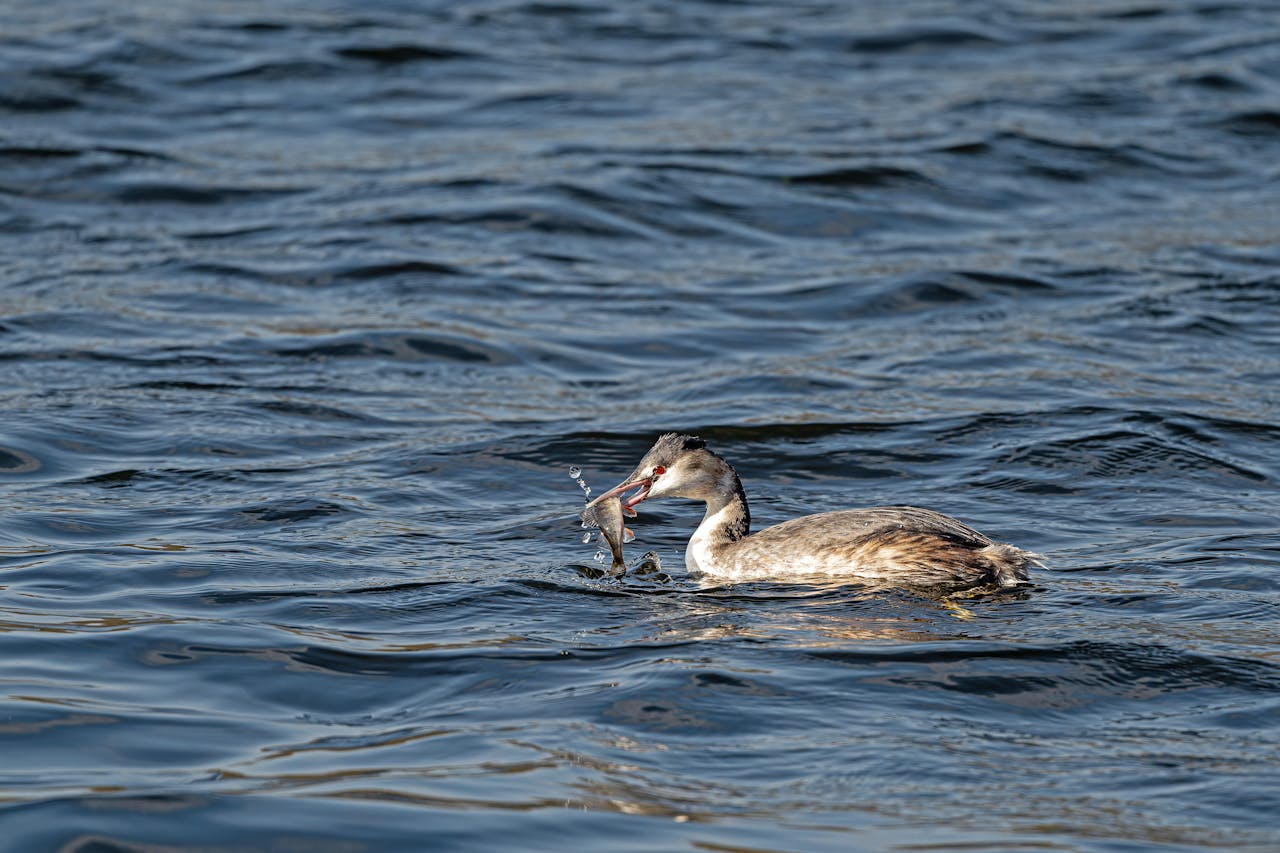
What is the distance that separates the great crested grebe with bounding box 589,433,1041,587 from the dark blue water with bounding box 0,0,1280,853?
16 cm

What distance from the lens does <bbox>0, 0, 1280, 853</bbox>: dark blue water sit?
23.6ft

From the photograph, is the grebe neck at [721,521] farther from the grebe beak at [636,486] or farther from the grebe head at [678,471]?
the grebe beak at [636,486]

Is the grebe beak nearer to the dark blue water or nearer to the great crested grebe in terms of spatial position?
the great crested grebe

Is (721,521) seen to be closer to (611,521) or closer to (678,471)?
(678,471)

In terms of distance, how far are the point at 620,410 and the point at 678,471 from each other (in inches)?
125

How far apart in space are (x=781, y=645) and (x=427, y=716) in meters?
1.72

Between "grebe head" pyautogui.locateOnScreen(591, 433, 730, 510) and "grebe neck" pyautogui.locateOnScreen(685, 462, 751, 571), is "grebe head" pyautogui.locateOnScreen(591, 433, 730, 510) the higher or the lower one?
the higher one

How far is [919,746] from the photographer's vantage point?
739 cm

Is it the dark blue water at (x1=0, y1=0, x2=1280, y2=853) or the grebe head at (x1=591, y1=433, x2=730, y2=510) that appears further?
the grebe head at (x1=591, y1=433, x2=730, y2=510)

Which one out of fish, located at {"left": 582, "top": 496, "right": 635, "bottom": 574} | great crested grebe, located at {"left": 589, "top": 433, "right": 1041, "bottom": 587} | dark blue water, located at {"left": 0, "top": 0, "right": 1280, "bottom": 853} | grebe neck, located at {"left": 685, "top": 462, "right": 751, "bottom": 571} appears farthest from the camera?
grebe neck, located at {"left": 685, "top": 462, "right": 751, "bottom": 571}

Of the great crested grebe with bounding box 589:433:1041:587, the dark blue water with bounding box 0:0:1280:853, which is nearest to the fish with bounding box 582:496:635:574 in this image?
the great crested grebe with bounding box 589:433:1041:587

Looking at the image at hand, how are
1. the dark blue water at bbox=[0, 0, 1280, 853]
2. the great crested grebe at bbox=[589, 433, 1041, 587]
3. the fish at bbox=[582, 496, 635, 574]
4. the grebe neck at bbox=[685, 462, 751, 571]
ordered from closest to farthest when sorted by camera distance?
the dark blue water at bbox=[0, 0, 1280, 853]
the great crested grebe at bbox=[589, 433, 1041, 587]
the fish at bbox=[582, 496, 635, 574]
the grebe neck at bbox=[685, 462, 751, 571]

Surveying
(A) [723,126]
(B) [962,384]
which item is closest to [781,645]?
(B) [962,384]

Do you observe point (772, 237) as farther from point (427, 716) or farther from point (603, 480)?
point (427, 716)
